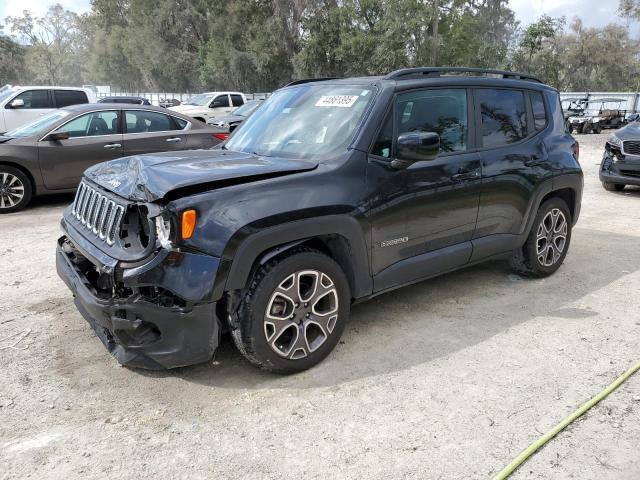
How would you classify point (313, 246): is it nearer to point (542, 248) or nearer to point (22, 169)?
point (542, 248)

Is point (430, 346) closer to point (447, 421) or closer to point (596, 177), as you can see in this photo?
point (447, 421)

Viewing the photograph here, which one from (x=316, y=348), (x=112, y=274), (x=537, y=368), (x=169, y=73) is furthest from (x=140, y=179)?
(x=169, y=73)

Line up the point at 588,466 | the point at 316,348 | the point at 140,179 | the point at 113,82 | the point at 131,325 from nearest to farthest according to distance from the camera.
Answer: the point at 588,466 < the point at 131,325 < the point at 140,179 < the point at 316,348 < the point at 113,82

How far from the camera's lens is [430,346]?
377 cm

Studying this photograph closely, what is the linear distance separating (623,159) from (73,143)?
907cm

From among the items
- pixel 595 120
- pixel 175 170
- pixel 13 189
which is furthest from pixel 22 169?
pixel 595 120

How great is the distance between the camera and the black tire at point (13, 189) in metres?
7.77

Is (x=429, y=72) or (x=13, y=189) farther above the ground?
(x=429, y=72)

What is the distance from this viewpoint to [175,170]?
125 inches

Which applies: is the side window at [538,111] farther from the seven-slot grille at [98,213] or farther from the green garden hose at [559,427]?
the seven-slot grille at [98,213]

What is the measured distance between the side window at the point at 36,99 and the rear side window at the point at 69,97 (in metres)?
0.21

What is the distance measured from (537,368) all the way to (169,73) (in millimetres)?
60251

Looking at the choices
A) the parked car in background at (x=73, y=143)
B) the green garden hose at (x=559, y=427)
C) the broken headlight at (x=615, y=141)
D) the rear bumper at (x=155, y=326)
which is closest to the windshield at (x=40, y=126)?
the parked car in background at (x=73, y=143)

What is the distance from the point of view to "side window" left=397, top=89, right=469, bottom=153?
385 cm
